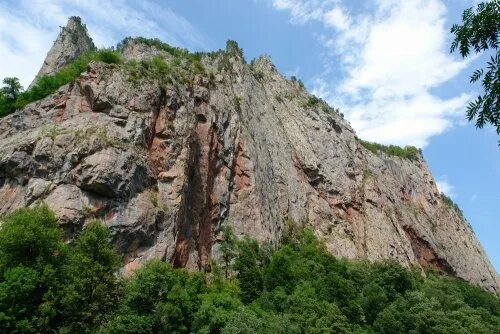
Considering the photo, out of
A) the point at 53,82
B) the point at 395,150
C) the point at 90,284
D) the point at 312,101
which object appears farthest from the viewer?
the point at 395,150

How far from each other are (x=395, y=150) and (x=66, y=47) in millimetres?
74283

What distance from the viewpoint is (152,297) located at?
33219mm

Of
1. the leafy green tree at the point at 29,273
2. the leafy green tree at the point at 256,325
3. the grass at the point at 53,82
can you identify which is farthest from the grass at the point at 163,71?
the leafy green tree at the point at 256,325

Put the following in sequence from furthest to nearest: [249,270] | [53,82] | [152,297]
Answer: [53,82] → [249,270] → [152,297]

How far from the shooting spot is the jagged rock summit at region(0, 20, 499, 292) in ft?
140

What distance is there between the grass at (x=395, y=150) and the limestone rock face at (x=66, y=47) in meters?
59.7

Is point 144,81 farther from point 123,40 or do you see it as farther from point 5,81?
point 123,40

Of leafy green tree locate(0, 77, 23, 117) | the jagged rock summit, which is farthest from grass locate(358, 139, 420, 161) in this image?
leafy green tree locate(0, 77, 23, 117)

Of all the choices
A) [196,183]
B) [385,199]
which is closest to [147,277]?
[196,183]

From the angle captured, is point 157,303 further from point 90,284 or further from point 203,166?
point 203,166

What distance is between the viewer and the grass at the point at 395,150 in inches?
4329

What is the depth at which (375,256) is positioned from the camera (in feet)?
260

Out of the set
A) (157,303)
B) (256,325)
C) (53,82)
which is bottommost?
(256,325)

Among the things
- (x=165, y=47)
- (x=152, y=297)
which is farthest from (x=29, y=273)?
(x=165, y=47)
